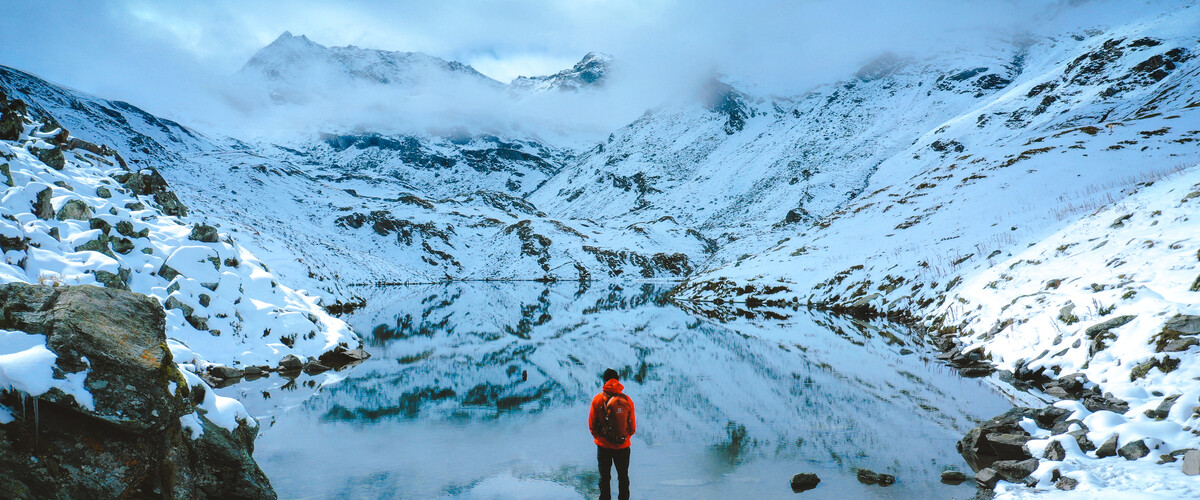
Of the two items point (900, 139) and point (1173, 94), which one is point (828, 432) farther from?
point (900, 139)

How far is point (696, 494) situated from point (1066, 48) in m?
246

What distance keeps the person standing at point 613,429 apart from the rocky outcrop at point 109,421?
5.47m

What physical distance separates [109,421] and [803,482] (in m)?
10.1

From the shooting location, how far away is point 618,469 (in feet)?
28.2

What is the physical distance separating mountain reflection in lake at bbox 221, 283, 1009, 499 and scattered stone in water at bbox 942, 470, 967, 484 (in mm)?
229

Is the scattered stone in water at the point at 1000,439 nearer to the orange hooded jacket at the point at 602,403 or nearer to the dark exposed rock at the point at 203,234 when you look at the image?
the orange hooded jacket at the point at 602,403

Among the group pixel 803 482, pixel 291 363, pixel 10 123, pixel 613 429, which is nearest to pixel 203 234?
pixel 291 363

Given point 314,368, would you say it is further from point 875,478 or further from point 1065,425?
point 1065,425

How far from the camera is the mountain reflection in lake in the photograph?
997cm

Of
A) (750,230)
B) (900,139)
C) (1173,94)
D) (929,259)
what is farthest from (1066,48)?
(929,259)

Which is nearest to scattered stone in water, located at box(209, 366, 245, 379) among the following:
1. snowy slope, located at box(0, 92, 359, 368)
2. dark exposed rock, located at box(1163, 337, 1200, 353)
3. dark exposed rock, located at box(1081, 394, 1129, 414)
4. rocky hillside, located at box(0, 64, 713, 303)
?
snowy slope, located at box(0, 92, 359, 368)

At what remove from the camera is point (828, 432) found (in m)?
12.4

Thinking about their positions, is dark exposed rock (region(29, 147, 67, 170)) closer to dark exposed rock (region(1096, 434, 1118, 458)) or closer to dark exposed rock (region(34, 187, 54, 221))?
dark exposed rock (region(34, 187, 54, 221))

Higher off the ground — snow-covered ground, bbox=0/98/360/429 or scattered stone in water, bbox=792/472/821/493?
snow-covered ground, bbox=0/98/360/429
